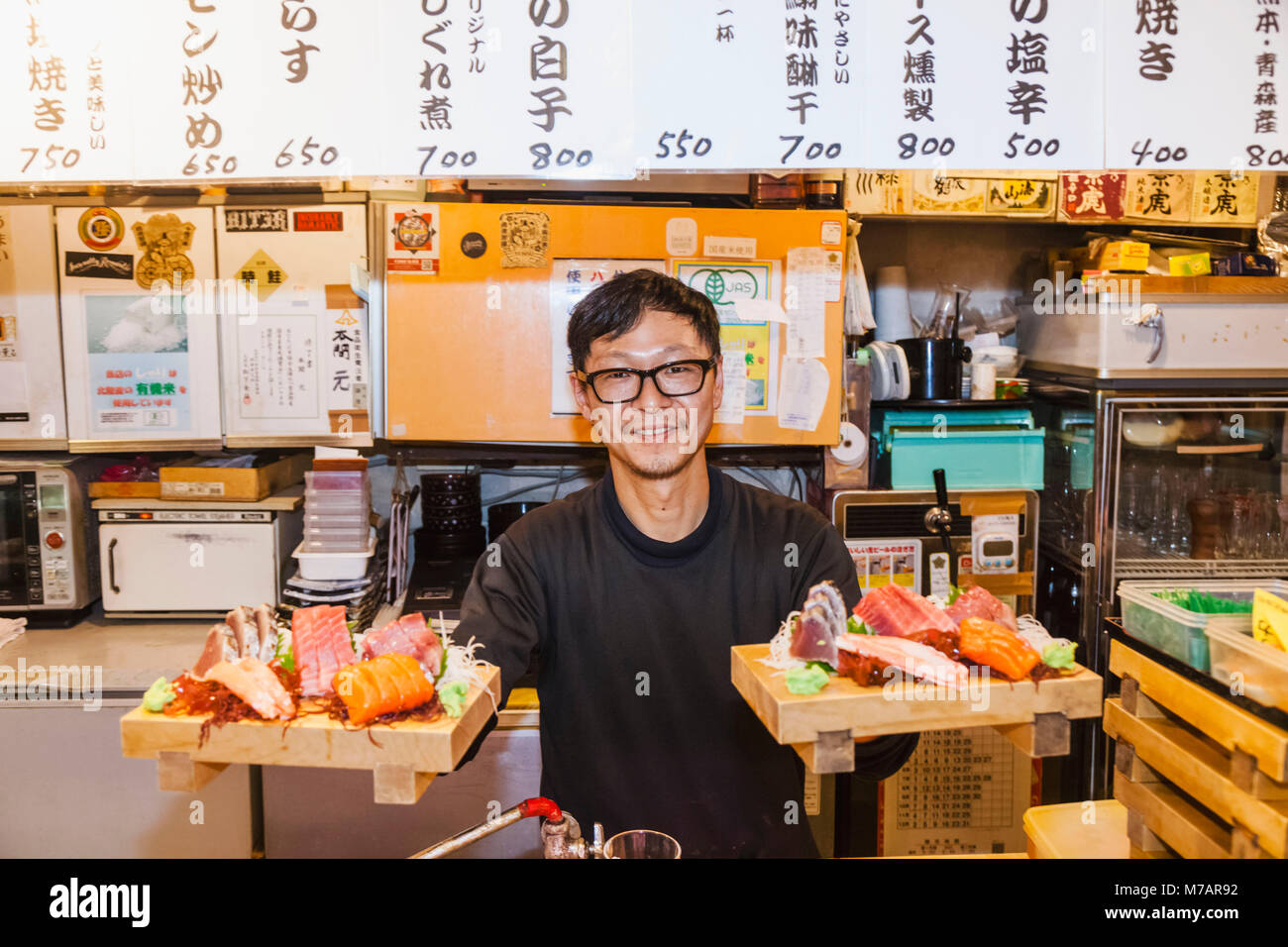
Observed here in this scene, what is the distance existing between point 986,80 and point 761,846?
5.58ft

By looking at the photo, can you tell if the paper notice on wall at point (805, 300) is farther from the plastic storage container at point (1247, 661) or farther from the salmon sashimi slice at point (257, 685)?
the salmon sashimi slice at point (257, 685)

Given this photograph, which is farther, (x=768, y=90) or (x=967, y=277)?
(x=967, y=277)

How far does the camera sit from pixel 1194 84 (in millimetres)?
1686

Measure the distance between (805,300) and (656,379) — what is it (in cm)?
142

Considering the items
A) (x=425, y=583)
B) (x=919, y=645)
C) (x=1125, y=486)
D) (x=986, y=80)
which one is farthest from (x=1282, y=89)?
(x=425, y=583)

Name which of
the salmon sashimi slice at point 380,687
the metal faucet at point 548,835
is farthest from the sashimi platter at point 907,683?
the salmon sashimi slice at point 380,687

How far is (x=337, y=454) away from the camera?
342 cm

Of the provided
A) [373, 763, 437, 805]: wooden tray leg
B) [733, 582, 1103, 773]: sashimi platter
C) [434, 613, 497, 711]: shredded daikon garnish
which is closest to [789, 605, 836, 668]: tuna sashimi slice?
[733, 582, 1103, 773]: sashimi platter

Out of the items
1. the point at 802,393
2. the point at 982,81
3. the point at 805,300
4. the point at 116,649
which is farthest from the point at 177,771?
the point at 805,300

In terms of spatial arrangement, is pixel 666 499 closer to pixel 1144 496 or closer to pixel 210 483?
pixel 210 483

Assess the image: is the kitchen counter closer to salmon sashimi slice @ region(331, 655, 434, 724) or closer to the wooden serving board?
the wooden serving board

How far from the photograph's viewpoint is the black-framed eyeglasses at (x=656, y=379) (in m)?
2.06
